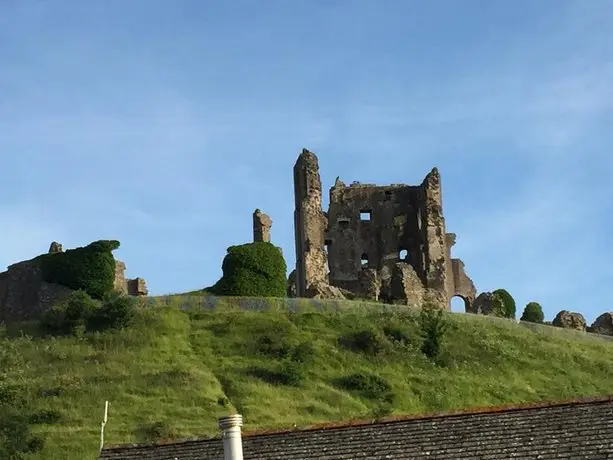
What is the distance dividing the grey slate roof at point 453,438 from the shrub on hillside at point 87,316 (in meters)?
40.1

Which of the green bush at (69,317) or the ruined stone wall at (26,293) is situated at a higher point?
the ruined stone wall at (26,293)

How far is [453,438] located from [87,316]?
4499 centimetres

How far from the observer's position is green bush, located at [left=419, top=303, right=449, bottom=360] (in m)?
63.8

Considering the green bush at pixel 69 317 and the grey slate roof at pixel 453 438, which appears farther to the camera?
the green bush at pixel 69 317

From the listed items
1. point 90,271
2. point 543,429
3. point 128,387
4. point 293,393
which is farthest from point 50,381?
point 543,429

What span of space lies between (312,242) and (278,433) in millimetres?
63208

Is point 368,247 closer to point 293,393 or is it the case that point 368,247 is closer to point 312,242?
point 312,242

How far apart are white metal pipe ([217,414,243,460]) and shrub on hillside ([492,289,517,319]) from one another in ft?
214

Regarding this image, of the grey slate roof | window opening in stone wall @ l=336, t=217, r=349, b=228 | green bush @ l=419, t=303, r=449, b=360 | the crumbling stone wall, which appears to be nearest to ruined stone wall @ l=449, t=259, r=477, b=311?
window opening in stone wall @ l=336, t=217, r=349, b=228

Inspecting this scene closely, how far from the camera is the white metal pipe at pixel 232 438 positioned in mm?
22359

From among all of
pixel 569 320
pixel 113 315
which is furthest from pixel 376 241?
pixel 113 315

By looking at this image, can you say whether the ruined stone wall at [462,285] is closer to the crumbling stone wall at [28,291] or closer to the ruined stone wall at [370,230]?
the ruined stone wall at [370,230]

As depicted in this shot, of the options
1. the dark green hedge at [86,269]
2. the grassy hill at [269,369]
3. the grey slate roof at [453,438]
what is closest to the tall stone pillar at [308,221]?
the grassy hill at [269,369]

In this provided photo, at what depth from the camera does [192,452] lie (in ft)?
79.8
